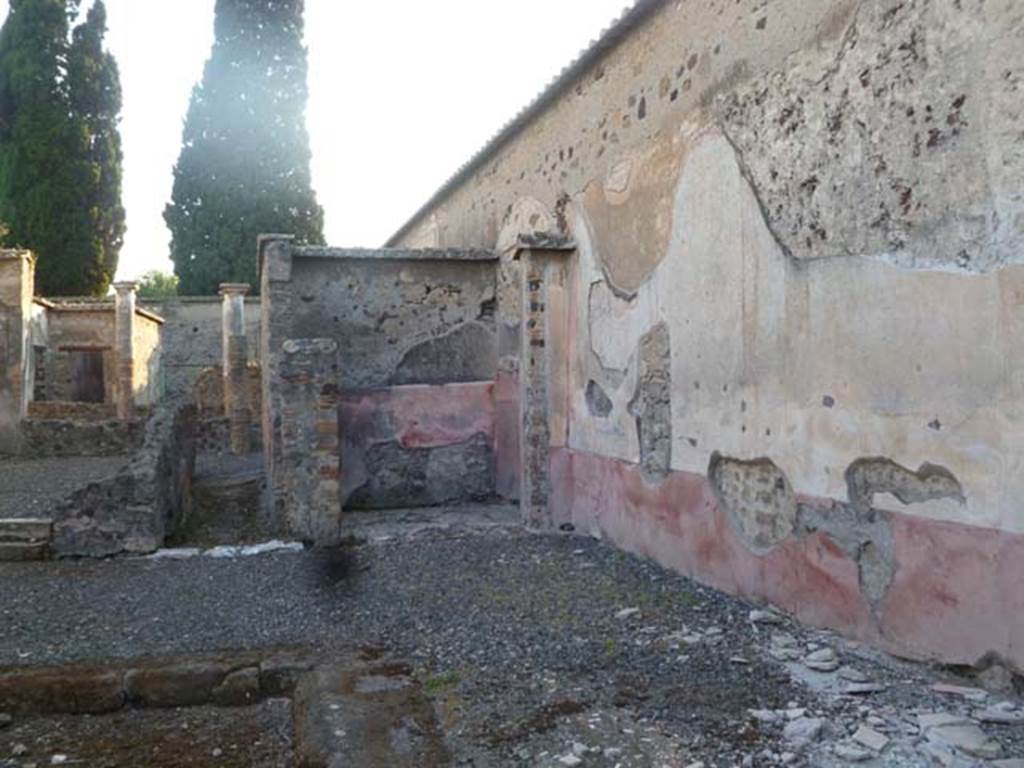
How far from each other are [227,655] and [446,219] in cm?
945

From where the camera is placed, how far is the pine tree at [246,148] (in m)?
22.9

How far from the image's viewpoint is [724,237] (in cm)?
489

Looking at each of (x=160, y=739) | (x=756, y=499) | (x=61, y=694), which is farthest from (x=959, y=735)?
(x=61, y=694)

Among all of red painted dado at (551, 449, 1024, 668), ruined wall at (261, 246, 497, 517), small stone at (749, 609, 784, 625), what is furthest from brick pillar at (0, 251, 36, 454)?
small stone at (749, 609, 784, 625)

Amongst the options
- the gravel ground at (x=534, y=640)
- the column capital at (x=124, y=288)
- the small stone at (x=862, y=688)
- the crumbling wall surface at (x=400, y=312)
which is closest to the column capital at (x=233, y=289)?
the column capital at (x=124, y=288)

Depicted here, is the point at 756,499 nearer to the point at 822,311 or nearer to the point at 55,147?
the point at 822,311

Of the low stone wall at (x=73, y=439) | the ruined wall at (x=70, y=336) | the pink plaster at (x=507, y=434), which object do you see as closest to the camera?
the pink plaster at (x=507, y=434)

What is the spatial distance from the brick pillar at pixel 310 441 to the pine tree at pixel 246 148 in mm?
16991

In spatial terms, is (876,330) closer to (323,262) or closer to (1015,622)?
(1015,622)

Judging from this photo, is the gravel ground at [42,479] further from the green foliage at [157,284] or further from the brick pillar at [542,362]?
the green foliage at [157,284]

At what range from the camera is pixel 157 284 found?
43.7m

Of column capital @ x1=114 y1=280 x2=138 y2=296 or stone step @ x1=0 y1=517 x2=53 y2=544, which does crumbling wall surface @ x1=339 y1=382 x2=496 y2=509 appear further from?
column capital @ x1=114 y1=280 x2=138 y2=296

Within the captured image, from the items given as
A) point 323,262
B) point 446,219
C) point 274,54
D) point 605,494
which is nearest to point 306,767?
point 605,494

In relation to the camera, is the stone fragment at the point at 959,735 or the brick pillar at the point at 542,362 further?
the brick pillar at the point at 542,362
